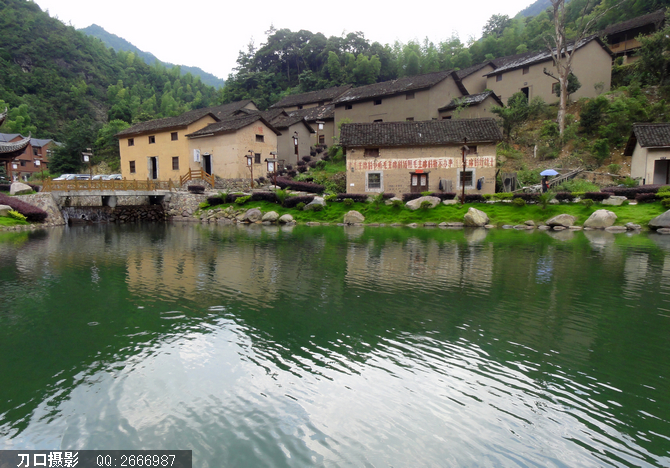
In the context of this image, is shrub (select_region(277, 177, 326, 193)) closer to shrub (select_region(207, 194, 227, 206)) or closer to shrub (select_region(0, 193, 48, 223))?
shrub (select_region(207, 194, 227, 206))

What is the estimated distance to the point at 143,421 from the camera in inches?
191

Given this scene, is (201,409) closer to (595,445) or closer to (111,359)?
(111,359)

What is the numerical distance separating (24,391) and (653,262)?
17.4 m

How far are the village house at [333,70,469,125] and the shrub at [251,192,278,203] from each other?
1677 centimetres

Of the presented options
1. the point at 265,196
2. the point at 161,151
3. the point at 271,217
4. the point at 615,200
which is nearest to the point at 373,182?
the point at 265,196

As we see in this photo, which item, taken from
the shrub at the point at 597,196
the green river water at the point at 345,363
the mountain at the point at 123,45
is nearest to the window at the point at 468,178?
the shrub at the point at 597,196

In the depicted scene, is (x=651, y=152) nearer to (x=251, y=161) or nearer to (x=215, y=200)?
(x=251, y=161)

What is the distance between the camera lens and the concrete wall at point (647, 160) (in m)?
26.7

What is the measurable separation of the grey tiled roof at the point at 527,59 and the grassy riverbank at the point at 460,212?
922 inches

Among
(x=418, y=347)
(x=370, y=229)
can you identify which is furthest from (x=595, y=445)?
(x=370, y=229)

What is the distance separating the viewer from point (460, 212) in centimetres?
2784

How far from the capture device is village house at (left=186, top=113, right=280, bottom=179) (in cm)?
3750

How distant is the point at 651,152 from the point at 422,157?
51.3ft

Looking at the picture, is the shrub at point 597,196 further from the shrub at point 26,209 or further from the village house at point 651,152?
the shrub at point 26,209
